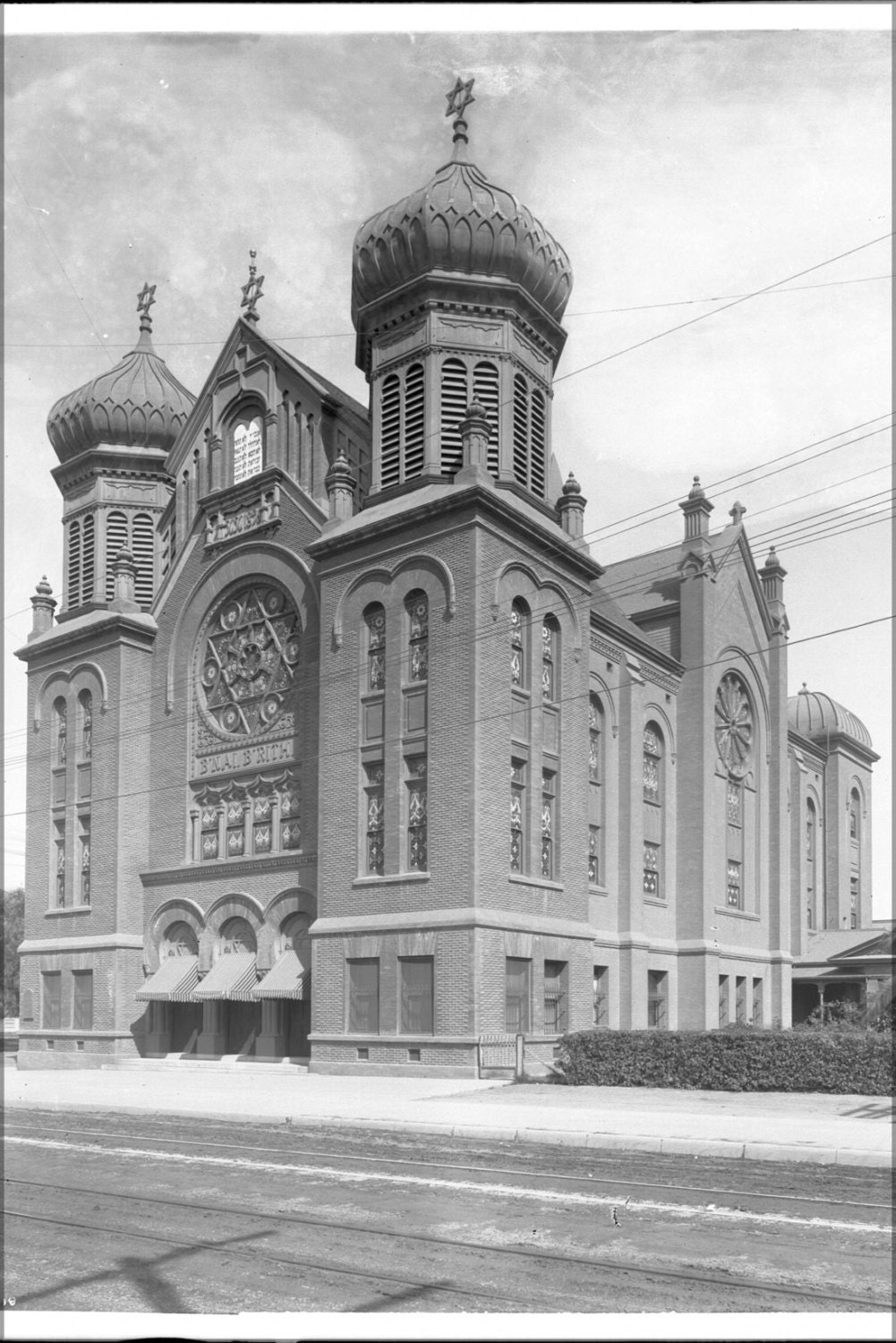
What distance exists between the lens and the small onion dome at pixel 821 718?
214 ft

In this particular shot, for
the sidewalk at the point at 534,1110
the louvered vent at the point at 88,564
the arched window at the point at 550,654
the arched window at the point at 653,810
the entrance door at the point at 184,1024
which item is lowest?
the entrance door at the point at 184,1024

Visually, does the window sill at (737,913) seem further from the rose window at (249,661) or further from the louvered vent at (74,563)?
the louvered vent at (74,563)

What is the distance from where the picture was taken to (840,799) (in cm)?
6241

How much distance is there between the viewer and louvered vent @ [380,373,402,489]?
35594 millimetres

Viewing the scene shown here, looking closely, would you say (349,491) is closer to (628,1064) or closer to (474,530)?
(474,530)

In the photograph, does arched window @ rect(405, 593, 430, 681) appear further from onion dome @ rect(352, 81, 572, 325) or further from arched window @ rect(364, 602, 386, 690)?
onion dome @ rect(352, 81, 572, 325)

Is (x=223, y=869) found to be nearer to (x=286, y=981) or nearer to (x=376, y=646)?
(x=286, y=981)

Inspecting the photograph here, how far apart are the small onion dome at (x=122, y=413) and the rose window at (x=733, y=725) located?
21.0 meters

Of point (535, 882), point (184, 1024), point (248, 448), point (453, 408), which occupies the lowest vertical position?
point (184, 1024)

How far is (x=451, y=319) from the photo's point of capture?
35562 millimetres

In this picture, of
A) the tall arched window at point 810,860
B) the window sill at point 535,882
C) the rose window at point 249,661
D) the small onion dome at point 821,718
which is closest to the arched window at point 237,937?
the rose window at point 249,661

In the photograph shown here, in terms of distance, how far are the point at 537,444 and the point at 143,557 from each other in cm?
1549

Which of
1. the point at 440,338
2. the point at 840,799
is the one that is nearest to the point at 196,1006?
the point at 440,338

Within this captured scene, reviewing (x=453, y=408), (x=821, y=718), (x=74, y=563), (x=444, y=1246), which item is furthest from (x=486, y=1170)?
(x=821, y=718)
